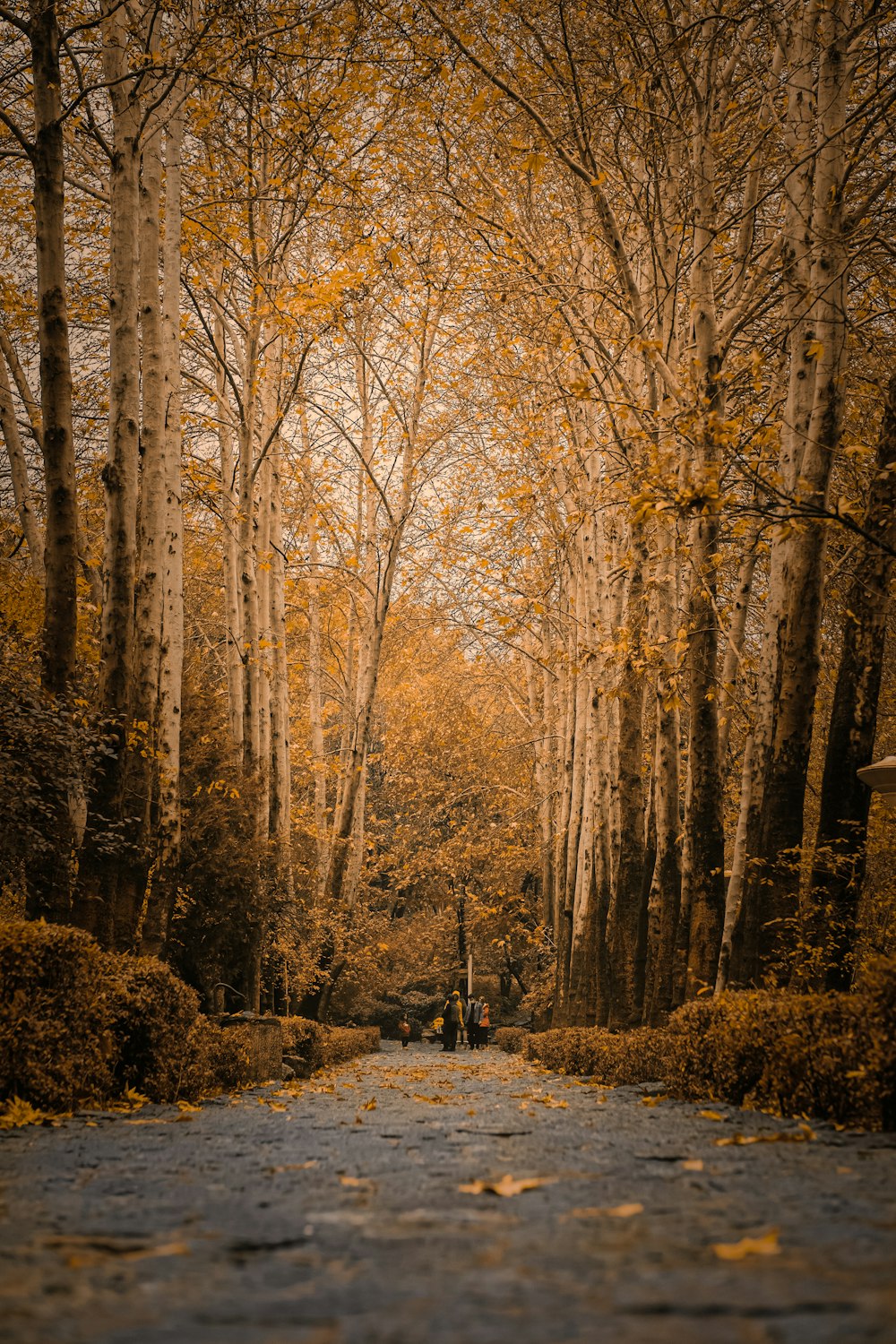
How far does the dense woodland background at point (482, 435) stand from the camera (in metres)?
8.40

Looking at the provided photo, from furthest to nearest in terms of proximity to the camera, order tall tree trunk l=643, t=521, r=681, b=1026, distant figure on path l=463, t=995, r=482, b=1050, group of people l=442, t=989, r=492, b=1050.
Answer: distant figure on path l=463, t=995, r=482, b=1050 → group of people l=442, t=989, r=492, b=1050 → tall tree trunk l=643, t=521, r=681, b=1026

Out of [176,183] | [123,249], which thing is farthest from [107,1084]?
[176,183]

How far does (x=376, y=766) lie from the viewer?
48.8 metres

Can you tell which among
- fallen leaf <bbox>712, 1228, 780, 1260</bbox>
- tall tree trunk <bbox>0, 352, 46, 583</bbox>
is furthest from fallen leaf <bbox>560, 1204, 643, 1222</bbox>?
tall tree trunk <bbox>0, 352, 46, 583</bbox>

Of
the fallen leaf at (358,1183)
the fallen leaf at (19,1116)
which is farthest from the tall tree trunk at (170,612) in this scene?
the fallen leaf at (358,1183)

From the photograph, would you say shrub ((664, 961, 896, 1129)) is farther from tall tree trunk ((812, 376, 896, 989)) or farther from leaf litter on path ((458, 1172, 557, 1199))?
leaf litter on path ((458, 1172, 557, 1199))

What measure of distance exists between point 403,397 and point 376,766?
95.1ft

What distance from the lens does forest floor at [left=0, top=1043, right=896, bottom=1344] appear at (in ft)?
6.17

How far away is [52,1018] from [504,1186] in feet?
12.1

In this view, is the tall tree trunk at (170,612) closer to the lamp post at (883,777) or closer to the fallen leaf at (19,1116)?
the fallen leaf at (19,1116)

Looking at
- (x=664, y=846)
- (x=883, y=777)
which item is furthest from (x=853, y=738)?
(x=664, y=846)

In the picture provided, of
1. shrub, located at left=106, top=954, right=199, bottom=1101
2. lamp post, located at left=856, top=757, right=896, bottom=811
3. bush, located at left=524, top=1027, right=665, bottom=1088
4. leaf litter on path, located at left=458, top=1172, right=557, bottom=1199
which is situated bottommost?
bush, located at left=524, top=1027, right=665, bottom=1088

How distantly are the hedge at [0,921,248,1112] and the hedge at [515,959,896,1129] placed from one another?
144 inches

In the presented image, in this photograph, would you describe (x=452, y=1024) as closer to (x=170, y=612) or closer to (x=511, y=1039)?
(x=511, y=1039)
